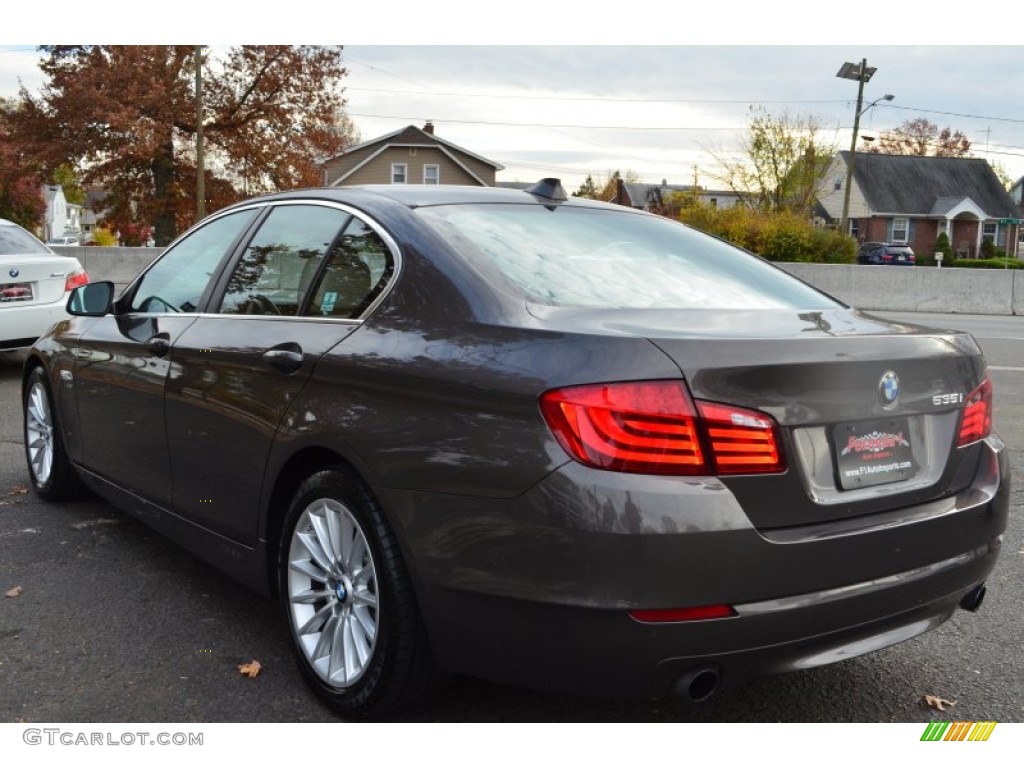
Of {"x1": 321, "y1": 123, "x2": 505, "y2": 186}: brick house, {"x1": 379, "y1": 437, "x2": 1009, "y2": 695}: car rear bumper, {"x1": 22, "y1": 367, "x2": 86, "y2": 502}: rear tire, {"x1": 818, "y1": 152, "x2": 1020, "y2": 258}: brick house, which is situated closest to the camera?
{"x1": 379, "y1": 437, "x2": 1009, "y2": 695}: car rear bumper

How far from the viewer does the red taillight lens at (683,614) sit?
A: 7.79 feet

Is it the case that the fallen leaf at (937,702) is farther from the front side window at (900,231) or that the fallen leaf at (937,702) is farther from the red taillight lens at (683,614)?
the front side window at (900,231)

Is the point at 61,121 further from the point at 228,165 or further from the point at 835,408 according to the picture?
the point at 835,408

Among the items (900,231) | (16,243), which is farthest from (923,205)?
(16,243)

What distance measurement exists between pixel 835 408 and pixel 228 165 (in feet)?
128

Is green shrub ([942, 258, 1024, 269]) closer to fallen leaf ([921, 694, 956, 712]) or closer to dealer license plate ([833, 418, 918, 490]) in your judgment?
fallen leaf ([921, 694, 956, 712])

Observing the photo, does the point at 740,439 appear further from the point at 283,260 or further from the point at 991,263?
the point at 991,263

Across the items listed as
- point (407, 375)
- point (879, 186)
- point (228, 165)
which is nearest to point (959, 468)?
point (407, 375)

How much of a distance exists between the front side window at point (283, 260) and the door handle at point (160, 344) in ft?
1.04

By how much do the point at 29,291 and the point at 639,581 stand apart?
28.5 ft

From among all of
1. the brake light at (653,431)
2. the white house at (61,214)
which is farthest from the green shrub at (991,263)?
the white house at (61,214)

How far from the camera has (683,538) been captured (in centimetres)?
235

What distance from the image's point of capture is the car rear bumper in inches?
92.8

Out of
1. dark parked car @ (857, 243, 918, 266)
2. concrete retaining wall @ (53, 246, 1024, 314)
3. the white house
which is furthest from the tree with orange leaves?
the white house
